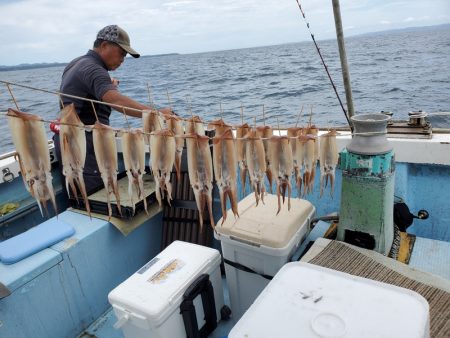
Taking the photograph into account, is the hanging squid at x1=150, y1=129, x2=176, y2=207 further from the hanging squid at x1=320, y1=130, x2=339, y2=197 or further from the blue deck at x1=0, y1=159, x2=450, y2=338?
the blue deck at x1=0, y1=159, x2=450, y2=338

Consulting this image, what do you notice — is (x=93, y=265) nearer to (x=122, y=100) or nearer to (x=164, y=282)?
(x=164, y=282)

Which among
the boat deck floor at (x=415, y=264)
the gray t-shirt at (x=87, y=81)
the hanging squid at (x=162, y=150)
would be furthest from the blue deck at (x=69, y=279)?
the hanging squid at (x=162, y=150)

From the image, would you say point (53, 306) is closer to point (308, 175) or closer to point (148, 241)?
point (148, 241)

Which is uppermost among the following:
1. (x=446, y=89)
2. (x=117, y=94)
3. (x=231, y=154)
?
(x=117, y=94)

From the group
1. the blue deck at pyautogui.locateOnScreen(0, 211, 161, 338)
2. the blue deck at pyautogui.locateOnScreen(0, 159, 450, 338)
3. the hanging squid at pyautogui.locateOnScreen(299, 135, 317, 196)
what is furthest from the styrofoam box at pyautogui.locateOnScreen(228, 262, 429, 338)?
the blue deck at pyautogui.locateOnScreen(0, 211, 161, 338)

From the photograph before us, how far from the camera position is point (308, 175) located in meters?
2.89

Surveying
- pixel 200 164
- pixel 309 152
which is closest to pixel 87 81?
pixel 200 164

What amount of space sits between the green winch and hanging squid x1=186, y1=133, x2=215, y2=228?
1.28 meters

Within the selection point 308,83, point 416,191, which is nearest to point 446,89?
point 308,83

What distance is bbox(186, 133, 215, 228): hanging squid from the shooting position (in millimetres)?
2376

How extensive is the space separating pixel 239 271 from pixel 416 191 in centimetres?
229

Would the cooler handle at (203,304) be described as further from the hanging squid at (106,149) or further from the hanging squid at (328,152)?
the hanging squid at (328,152)

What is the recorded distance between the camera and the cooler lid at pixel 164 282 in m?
2.65

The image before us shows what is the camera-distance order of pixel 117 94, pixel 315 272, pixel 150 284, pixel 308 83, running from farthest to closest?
pixel 308 83, pixel 117 94, pixel 150 284, pixel 315 272
